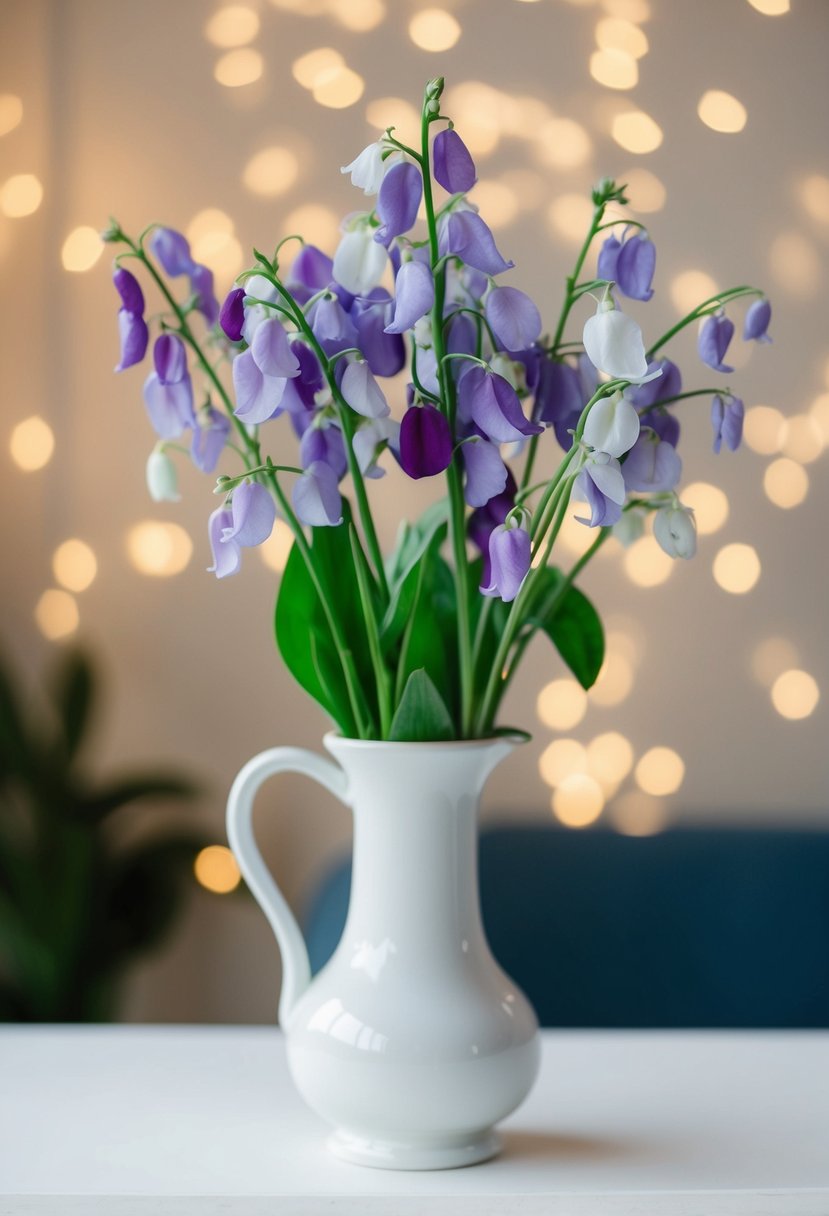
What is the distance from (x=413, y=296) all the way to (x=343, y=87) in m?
1.36

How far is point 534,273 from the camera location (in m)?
1.84

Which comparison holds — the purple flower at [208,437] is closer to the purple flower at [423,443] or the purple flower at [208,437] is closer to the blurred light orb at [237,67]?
the purple flower at [423,443]

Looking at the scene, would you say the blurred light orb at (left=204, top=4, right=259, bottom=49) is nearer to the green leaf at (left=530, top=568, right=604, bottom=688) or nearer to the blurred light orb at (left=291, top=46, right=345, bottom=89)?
the blurred light orb at (left=291, top=46, right=345, bottom=89)

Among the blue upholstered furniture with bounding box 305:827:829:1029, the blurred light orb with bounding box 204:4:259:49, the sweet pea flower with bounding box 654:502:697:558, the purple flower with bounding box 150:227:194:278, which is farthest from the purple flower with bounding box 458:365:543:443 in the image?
the blurred light orb with bounding box 204:4:259:49

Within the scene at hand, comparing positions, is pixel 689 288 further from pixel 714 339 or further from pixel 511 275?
pixel 714 339

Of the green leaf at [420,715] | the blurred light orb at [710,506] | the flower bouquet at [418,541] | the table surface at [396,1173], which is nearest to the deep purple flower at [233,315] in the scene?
the flower bouquet at [418,541]

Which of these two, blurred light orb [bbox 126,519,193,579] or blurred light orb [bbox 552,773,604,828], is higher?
blurred light orb [bbox 126,519,193,579]

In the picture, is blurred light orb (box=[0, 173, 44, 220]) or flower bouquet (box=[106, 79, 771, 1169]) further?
blurred light orb (box=[0, 173, 44, 220])

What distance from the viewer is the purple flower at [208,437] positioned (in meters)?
0.78

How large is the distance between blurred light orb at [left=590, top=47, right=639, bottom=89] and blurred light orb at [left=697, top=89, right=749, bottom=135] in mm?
105

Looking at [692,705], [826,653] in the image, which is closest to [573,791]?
[692,705]

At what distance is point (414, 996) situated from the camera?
0.71 m

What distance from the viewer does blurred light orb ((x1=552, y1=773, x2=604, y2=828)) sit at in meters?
1.83

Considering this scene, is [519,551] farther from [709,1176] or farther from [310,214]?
[310,214]
